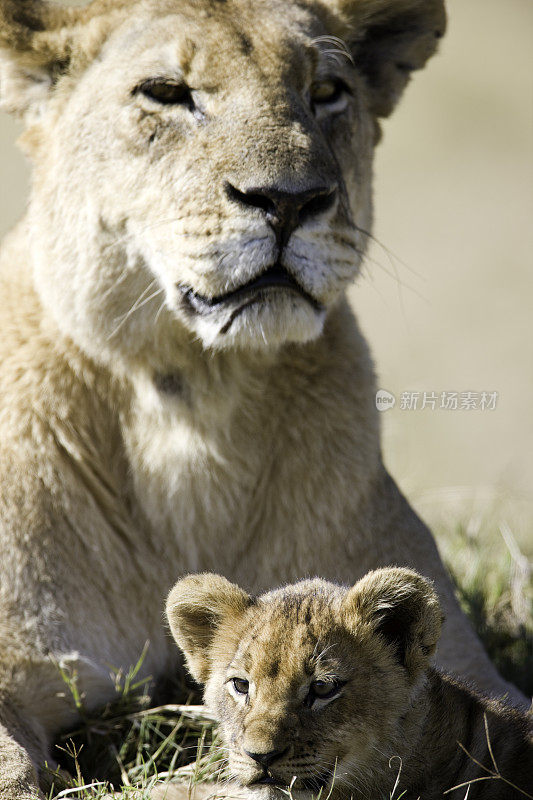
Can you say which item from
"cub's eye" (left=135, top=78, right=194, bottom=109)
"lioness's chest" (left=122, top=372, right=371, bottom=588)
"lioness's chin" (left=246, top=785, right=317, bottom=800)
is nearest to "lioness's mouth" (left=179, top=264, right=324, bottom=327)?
"lioness's chest" (left=122, top=372, right=371, bottom=588)

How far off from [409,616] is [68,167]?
1961 mm

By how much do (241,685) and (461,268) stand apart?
542 inches

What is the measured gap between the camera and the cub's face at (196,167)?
3.45m

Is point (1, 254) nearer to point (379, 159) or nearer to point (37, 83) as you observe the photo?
point (37, 83)

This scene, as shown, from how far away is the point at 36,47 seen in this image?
400cm

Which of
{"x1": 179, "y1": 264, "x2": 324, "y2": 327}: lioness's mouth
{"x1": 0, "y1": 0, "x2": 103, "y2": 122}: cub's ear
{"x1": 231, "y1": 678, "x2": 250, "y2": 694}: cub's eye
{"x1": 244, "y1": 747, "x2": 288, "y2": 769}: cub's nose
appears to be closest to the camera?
{"x1": 244, "y1": 747, "x2": 288, "y2": 769}: cub's nose

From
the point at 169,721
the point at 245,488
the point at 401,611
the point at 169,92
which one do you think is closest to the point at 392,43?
the point at 169,92

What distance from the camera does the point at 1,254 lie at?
4426mm

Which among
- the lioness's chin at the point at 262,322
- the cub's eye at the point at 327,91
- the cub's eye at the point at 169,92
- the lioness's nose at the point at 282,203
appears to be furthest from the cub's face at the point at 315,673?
the cub's eye at the point at 327,91

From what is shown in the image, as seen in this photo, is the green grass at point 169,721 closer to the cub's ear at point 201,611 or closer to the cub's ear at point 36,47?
the cub's ear at point 201,611

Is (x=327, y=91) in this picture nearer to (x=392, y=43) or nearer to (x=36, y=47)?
(x=392, y=43)

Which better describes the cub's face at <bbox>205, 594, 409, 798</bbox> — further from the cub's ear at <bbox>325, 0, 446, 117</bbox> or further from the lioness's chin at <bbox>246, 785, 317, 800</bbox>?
the cub's ear at <bbox>325, 0, 446, 117</bbox>

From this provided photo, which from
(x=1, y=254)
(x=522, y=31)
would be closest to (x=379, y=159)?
(x=522, y=31)

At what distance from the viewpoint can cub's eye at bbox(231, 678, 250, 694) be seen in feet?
9.62
